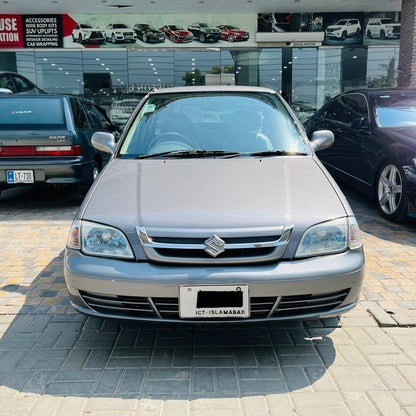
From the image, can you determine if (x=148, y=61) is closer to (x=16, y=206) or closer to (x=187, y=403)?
(x=16, y=206)

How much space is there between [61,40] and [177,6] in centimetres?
400

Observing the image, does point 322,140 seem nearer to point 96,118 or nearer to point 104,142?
point 104,142

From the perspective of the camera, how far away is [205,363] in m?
2.57

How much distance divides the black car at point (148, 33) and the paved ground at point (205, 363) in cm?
1247

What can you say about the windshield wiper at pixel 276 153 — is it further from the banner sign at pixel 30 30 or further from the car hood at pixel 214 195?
the banner sign at pixel 30 30

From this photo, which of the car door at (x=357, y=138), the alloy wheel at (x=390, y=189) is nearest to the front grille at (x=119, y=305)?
the alloy wheel at (x=390, y=189)

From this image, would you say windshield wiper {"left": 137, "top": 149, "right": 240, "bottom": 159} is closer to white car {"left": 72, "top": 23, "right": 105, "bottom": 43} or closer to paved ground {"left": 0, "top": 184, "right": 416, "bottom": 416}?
paved ground {"left": 0, "top": 184, "right": 416, "bottom": 416}

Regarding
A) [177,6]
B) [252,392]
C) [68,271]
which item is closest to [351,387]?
[252,392]

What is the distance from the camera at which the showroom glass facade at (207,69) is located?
14945mm

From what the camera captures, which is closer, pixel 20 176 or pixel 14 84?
pixel 20 176

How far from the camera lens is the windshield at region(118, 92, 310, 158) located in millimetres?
3465

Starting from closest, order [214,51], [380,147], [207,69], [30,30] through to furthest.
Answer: [380,147]
[30,30]
[214,51]
[207,69]

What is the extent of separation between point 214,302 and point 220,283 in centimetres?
12

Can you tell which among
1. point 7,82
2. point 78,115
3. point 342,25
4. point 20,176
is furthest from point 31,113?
point 342,25
